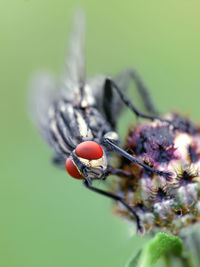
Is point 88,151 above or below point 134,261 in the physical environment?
above

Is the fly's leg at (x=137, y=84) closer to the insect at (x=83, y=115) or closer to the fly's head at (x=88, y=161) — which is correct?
the insect at (x=83, y=115)

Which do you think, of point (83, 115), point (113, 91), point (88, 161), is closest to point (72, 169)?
point (88, 161)

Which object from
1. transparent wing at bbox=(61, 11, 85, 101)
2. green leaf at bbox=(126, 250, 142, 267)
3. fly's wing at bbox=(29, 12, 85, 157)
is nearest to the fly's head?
fly's wing at bbox=(29, 12, 85, 157)

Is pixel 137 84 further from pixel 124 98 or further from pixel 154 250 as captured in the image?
pixel 154 250

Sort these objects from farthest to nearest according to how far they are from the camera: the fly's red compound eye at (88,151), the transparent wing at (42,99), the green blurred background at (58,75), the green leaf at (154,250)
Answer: the green blurred background at (58,75), the transparent wing at (42,99), the fly's red compound eye at (88,151), the green leaf at (154,250)

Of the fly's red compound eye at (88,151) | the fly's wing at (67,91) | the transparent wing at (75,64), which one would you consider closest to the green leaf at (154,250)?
the fly's red compound eye at (88,151)
